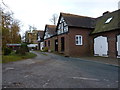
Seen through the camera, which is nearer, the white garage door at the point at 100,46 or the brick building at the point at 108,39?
the brick building at the point at 108,39

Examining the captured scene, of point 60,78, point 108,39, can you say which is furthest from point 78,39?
point 60,78

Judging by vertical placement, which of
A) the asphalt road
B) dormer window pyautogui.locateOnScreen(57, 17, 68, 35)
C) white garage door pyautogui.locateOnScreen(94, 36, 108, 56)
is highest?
dormer window pyautogui.locateOnScreen(57, 17, 68, 35)

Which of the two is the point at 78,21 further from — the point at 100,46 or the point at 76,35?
the point at 100,46

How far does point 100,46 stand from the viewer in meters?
18.5

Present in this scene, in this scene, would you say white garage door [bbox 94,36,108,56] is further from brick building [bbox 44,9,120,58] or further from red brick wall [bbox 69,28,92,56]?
red brick wall [bbox 69,28,92,56]

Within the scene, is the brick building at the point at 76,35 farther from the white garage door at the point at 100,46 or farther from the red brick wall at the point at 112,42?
the red brick wall at the point at 112,42

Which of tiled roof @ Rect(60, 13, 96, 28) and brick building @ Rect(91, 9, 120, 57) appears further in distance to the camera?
tiled roof @ Rect(60, 13, 96, 28)

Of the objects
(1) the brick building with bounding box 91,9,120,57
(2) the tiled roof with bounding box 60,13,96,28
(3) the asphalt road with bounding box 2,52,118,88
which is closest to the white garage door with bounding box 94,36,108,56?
(1) the brick building with bounding box 91,9,120,57

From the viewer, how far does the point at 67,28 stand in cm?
1988

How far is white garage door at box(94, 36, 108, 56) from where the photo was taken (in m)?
17.5

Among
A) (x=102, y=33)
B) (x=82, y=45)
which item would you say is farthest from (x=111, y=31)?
(x=82, y=45)

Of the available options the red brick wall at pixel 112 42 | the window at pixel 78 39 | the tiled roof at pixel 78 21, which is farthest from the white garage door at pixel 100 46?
the tiled roof at pixel 78 21

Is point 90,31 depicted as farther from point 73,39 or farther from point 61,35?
point 61,35

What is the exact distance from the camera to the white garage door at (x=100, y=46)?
1750 centimetres
